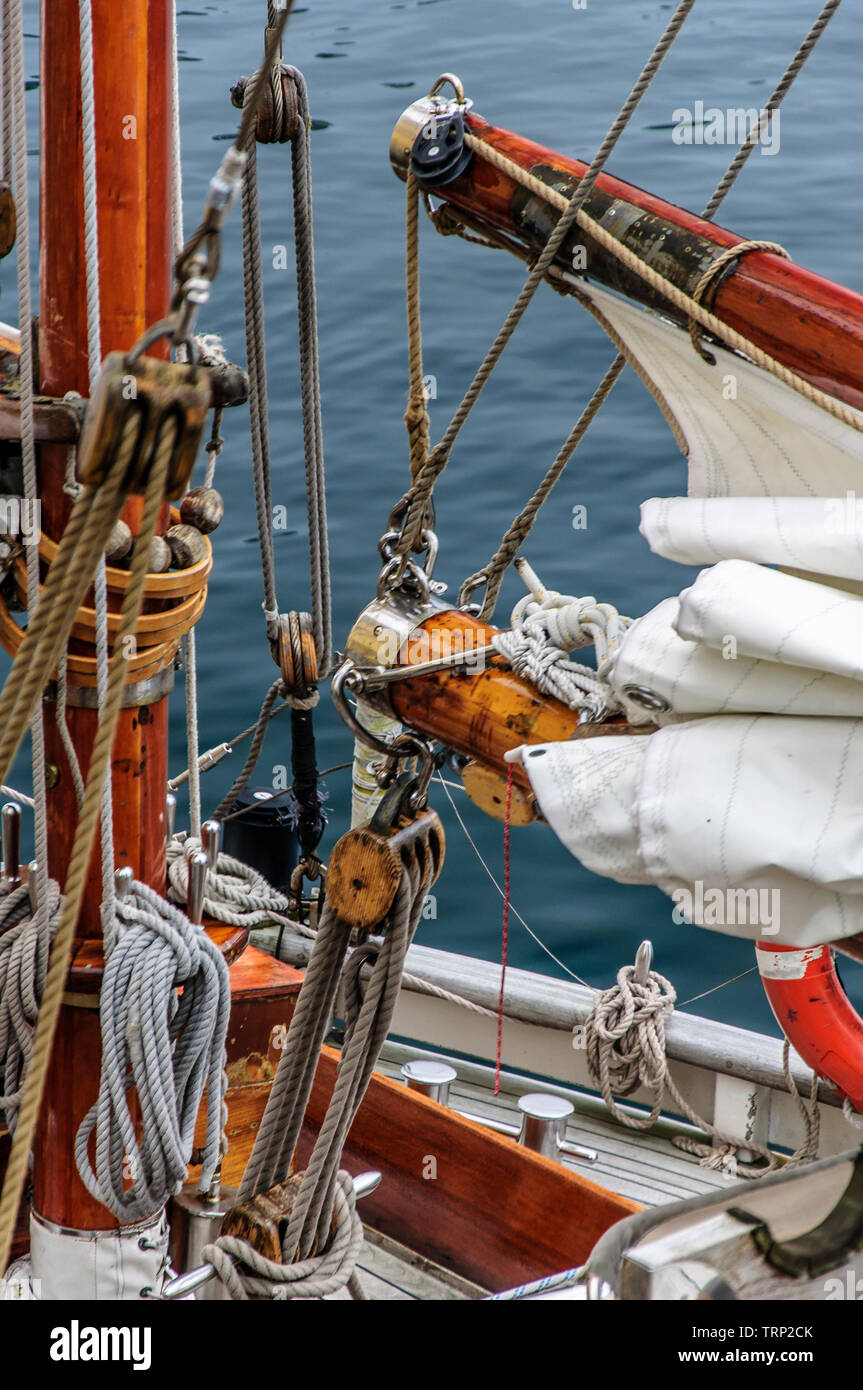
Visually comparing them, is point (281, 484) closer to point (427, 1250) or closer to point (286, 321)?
point (286, 321)

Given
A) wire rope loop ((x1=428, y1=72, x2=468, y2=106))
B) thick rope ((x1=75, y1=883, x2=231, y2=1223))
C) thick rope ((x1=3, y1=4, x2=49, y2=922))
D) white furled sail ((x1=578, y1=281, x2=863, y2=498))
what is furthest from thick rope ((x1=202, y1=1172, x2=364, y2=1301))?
wire rope loop ((x1=428, y1=72, x2=468, y2=106))

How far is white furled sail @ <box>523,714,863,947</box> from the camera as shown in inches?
68.4

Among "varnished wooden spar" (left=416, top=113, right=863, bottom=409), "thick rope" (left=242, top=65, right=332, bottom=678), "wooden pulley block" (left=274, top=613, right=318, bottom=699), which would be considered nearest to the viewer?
"varnished wooden spar" (left=416, top=113, right=863, bottom=409)

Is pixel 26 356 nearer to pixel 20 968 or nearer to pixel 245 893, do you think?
pixel 20 968

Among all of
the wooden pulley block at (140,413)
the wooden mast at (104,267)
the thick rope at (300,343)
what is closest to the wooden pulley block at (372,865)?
the wooden mast at (104,267)

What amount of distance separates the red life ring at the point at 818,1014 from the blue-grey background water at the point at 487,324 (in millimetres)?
2649

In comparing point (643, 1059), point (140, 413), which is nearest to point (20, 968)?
point (140, 413)

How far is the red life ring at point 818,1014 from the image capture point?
90.3 inches

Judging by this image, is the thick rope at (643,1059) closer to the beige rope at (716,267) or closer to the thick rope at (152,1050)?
the thick rope at (152,1050)

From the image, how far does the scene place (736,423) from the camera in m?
2.14

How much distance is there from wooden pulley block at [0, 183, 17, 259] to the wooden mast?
0.16 m

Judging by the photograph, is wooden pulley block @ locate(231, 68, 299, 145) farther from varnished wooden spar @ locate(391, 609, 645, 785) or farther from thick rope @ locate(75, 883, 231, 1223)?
thick rope @ locate(75, 883, 231, 1223)

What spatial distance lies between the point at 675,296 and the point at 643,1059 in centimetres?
216

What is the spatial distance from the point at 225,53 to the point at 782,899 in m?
11.8
